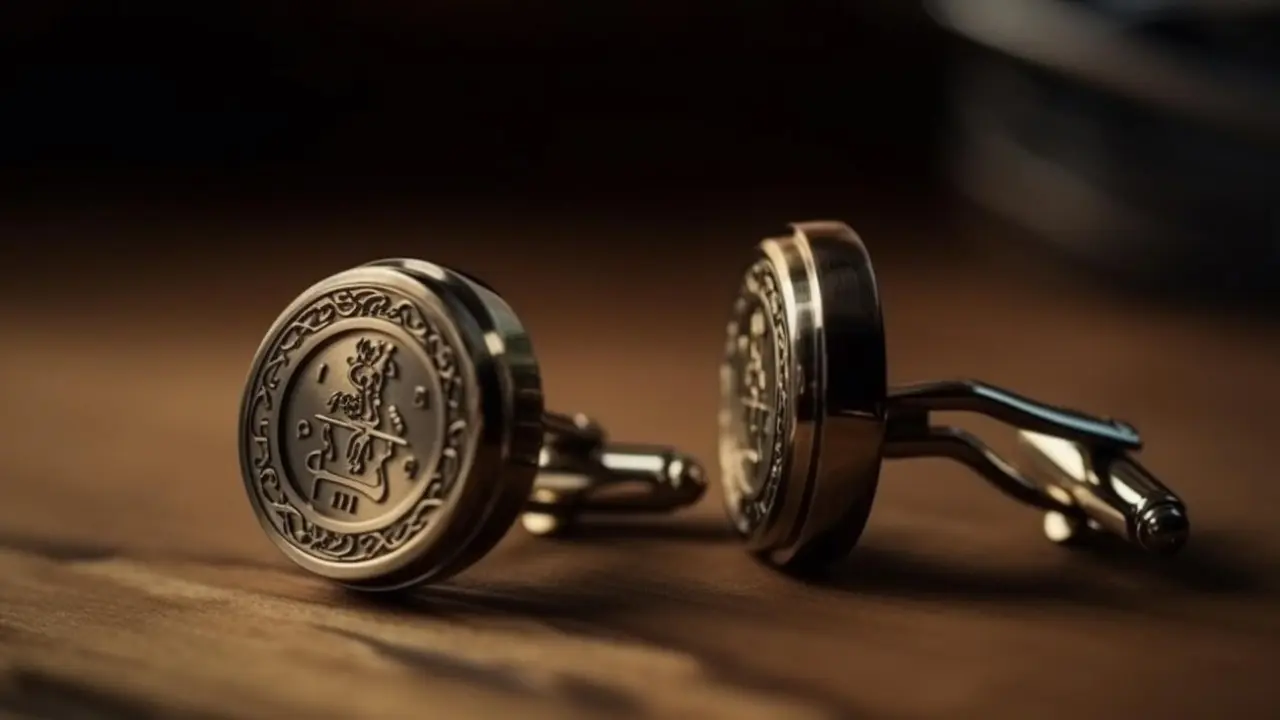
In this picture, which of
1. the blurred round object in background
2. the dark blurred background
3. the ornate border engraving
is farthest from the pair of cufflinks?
the dark blurred background

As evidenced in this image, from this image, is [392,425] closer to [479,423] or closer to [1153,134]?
[479,423]

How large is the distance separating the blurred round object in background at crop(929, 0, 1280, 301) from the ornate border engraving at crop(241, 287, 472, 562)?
1.05 metres

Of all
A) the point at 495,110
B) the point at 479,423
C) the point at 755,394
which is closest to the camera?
the point at 479,423

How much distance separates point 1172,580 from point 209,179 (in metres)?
1.61

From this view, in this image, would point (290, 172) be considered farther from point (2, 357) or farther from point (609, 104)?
point (2, 357)

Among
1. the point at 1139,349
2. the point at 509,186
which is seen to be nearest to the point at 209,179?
the point at 509,186

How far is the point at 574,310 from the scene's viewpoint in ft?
5.24

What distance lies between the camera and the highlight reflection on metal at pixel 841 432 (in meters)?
0.82

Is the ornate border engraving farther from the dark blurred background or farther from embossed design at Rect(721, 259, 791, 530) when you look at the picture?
the dark blurred background

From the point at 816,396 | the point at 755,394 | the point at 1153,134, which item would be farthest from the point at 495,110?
the point at 816,396

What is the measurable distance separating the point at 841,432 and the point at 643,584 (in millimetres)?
157

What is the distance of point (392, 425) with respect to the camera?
82 centimetres

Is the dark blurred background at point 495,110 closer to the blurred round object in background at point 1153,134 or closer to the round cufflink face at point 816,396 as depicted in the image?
the blurred round object in background at point 1153,134

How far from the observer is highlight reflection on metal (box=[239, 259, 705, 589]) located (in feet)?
2.61
